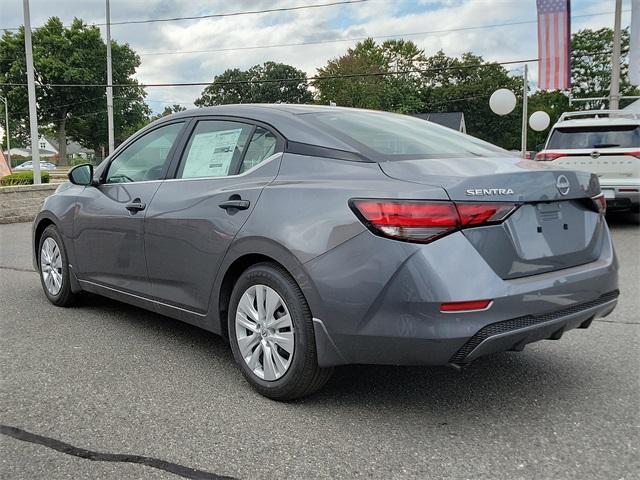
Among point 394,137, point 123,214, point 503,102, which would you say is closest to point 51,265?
point 123,214

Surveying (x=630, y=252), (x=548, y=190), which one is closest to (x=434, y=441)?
(x=548, y=190)

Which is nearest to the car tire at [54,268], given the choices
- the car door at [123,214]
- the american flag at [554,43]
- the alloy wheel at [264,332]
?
the car door at [123,214]

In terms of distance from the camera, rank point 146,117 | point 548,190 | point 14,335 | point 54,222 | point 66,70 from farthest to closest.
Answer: point 146,117, point 66,70, point 54,222, point 14,335, point 548,190

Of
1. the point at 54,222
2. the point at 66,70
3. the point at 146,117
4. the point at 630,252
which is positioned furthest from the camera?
the point at 146,117

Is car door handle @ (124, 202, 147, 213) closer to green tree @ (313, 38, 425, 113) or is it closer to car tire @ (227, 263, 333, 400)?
car tire @ (227, 263, 333, 400)

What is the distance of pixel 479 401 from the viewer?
3.07 m

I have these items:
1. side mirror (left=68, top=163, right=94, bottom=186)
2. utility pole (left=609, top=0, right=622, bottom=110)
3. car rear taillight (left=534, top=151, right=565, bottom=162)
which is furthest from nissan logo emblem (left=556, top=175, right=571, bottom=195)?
utility pole (left=609, top=0, right=622, bottom=110)

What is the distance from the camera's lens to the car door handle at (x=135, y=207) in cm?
388

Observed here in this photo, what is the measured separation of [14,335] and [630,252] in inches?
276

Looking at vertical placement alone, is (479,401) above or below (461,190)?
below

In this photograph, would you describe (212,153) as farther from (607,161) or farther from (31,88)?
(31,88)

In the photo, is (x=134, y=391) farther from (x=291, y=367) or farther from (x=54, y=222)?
(x=54, y=222)

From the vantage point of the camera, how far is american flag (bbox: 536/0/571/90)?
54.6ft

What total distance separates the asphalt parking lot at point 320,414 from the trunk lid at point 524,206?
2.47 feet
